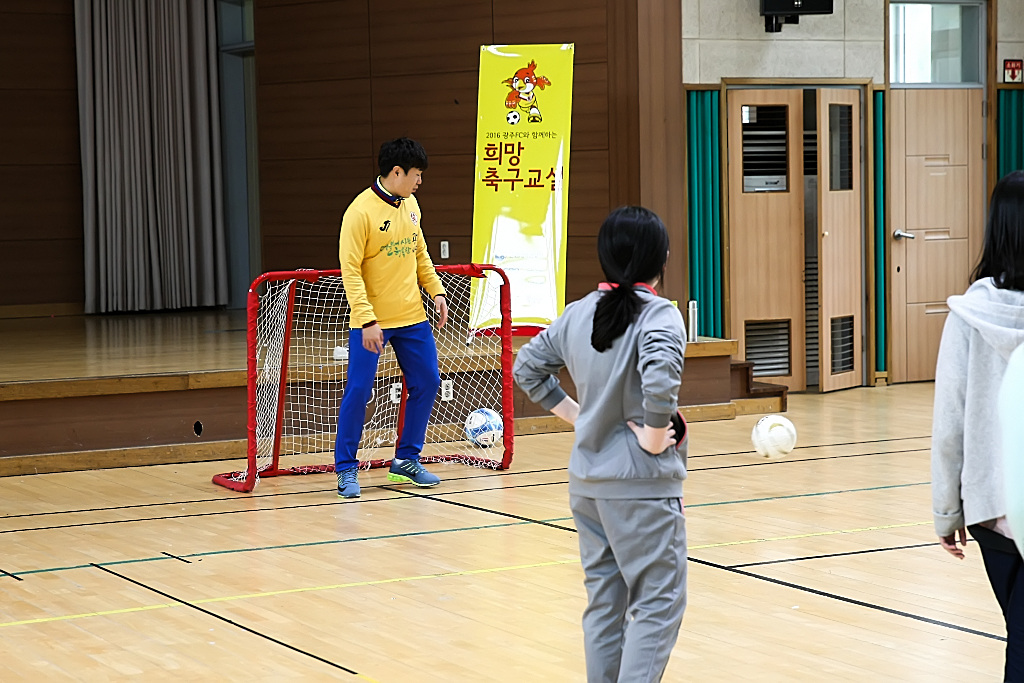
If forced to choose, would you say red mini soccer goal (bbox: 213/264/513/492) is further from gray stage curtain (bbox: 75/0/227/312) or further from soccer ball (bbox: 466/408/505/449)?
gray stage curtain (bbox: 75/0/227/312)

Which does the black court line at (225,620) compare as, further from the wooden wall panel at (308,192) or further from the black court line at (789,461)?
the wooden wall panel at (308,192)

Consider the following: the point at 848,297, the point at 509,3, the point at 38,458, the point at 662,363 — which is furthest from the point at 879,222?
the point at 662,363

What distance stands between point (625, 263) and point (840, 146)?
7.35 metres

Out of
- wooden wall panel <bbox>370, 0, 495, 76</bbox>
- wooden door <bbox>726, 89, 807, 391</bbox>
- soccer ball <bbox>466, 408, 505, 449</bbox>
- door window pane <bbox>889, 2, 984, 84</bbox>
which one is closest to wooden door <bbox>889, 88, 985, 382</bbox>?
door window pane <bbox>889, 2, 984, 84</bbox>

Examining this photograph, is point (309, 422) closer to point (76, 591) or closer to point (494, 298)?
point (494, 298)

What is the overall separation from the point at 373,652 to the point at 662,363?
150cm

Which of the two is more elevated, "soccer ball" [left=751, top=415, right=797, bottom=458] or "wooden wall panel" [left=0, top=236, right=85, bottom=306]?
"wooden wall panel" [left=0, top=236, right=85, bottom=306]

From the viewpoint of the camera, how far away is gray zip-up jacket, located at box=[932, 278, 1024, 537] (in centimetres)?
246

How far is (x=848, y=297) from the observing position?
9742 mm

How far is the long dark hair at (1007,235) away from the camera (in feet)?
8.13

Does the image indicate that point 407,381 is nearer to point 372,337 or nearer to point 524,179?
point 372,337

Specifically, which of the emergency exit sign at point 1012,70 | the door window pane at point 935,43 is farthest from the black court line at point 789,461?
the emergency exit sign at point 1012,70

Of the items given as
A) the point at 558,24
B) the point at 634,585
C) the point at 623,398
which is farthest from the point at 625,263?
the point at 558,24

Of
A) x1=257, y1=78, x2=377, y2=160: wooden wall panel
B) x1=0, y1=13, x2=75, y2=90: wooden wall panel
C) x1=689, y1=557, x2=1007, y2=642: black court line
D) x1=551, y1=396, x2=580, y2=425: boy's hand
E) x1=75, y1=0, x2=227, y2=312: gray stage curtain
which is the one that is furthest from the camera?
x1=75, y1=0, x2=227, y2=312: gray stage curtain
